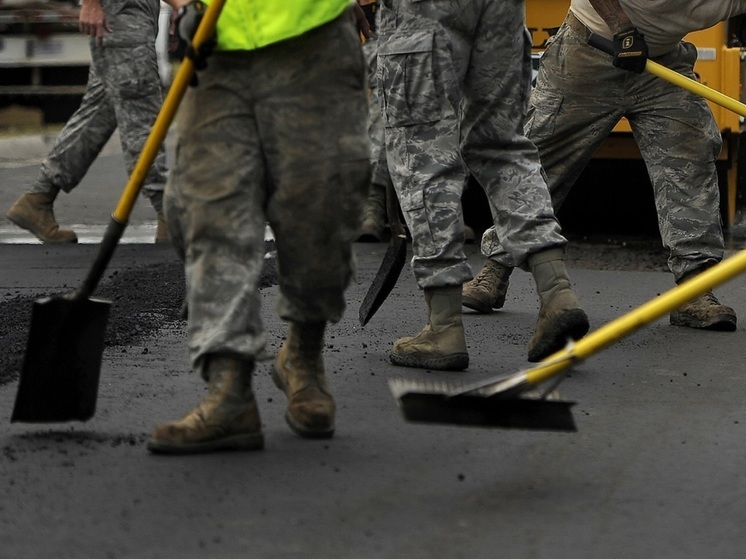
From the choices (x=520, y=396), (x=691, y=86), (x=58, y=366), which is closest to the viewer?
(x=520, y=396)

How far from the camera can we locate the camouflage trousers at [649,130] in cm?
572

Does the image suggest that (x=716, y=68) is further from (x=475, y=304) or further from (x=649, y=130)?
(x=475, y=304)

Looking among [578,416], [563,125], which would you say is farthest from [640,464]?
[563,125]

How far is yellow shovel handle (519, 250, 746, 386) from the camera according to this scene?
3266 millimetres

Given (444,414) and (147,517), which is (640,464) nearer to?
(444,414)

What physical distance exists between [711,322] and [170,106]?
2635 millimetres

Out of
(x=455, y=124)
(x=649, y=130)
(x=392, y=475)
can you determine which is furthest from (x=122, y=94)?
(x=392, y=475)

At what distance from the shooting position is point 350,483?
348 centimetres

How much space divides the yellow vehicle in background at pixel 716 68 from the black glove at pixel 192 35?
159 inches

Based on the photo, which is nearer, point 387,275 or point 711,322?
point 387,275

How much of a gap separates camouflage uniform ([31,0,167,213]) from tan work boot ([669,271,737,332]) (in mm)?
3005

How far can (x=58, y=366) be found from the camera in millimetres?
3863

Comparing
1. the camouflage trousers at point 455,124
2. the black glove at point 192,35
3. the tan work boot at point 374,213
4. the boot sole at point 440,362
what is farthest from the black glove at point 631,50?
the tan work boot at point 374,213

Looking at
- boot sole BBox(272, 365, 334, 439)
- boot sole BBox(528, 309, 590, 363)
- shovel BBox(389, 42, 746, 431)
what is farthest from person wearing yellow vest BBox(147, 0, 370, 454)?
boot sole BBox(528, 309, 590, 363)
